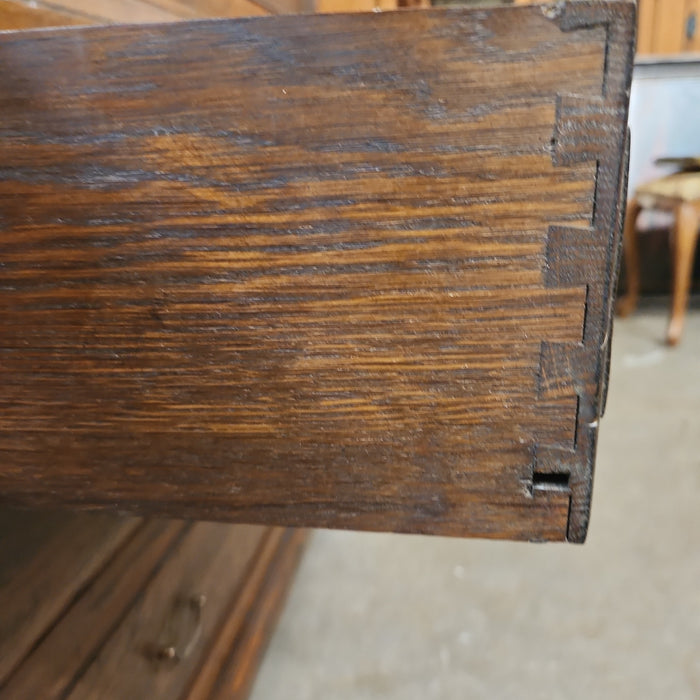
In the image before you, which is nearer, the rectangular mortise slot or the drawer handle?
the rectangular mortise slot

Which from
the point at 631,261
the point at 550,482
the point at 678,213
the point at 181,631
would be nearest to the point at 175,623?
the point at 181,631

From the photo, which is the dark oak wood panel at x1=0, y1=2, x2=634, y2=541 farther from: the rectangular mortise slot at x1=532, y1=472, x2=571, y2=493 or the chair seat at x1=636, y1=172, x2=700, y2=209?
the chair seat at x1=636, y1=172, x2=700, y2=209

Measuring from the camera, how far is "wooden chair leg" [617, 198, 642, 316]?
2.00 metres

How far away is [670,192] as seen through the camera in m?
1.75

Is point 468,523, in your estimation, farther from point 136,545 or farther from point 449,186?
point 136,545

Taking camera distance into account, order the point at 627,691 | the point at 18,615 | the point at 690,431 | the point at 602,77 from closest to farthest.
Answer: the point at 602,77 → the point at 18,615 → the point at 627,691 → the point at 690,431

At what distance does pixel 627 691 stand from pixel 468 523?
22.7 inches

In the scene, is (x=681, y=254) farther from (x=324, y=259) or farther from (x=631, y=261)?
(x=324, y=259)

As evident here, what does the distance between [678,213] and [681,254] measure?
0.12 meters

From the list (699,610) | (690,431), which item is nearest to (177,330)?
(699,610)

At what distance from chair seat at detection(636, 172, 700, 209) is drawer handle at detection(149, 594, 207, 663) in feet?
5.47

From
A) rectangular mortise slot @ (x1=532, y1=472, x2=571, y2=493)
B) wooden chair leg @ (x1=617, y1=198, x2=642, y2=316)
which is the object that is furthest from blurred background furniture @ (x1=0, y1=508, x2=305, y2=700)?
wooden chair leg @ (x1=617, y1=198, x2=642, y2=316)

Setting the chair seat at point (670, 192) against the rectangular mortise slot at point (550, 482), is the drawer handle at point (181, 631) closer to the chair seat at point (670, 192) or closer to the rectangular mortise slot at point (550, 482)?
the rectangular mortise slot at point (550, 482)

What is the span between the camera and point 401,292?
0.97 feet
